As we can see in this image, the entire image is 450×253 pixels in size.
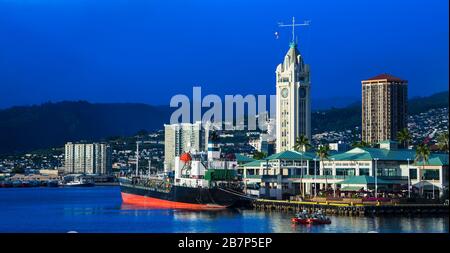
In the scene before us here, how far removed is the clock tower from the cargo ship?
867 inches

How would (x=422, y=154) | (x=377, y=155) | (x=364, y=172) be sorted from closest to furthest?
(x=422, y=154)
(x=364, y=172)
(x=377, y=155)

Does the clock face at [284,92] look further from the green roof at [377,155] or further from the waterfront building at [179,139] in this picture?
the green roof at [377,155]

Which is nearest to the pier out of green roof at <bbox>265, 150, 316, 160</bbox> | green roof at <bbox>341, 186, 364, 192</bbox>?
Result: green roof at <bbox>341, 186, 364, 192</bbox>

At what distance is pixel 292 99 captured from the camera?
112 meters

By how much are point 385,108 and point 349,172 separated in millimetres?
93891

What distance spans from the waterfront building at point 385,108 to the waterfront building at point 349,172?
259 feet

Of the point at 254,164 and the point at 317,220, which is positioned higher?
the point at 254,164

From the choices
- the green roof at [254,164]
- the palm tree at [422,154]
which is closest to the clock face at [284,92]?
the green roof at [254,164]

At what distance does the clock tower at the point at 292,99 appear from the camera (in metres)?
111

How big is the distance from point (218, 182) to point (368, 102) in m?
101

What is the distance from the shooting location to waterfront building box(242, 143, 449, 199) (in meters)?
71.4

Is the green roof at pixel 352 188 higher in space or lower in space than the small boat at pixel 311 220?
higher

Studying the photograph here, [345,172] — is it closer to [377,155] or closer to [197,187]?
[377,155]

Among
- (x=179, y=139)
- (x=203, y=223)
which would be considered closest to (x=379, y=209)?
(x=203, y=223)
